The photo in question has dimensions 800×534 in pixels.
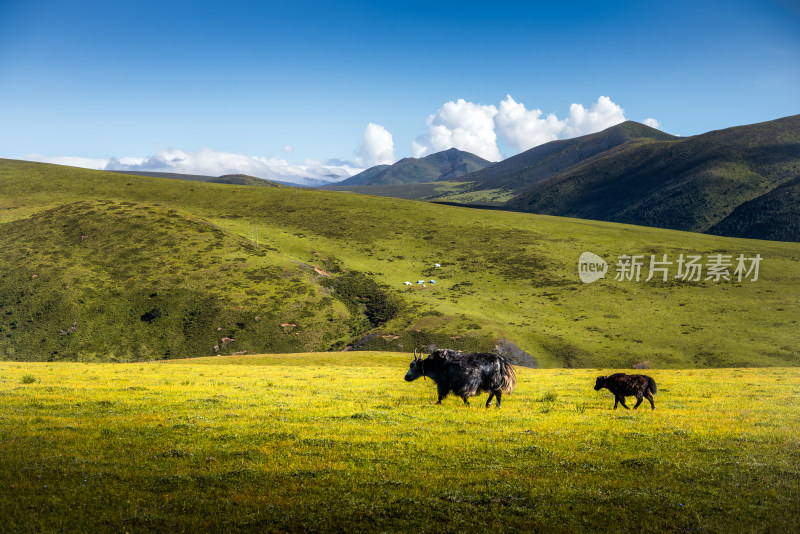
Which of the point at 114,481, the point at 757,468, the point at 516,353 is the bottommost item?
the point at 516,353

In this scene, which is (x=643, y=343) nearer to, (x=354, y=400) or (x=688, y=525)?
(x=354, y=400)

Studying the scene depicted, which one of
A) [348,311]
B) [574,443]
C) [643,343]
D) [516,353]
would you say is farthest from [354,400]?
[348,311]

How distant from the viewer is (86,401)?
19.7 m

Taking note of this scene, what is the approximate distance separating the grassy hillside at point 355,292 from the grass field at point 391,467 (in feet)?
228

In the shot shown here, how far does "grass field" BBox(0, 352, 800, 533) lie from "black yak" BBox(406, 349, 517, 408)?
0.86 m

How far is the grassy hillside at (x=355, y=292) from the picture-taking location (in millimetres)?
89250

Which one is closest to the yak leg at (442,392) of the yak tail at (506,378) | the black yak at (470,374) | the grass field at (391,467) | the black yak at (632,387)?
the black yak at (470,374)

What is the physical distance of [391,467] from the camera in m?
11.4

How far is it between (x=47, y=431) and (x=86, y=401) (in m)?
5.77

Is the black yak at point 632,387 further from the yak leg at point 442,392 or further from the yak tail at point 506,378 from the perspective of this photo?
the yak leg at point 442,392

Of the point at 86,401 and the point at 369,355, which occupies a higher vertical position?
the point at 86,401

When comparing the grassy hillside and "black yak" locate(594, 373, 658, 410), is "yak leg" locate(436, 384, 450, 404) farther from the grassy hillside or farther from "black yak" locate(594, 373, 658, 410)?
the grassy hillside

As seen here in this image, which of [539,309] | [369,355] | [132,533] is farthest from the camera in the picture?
[539,309]

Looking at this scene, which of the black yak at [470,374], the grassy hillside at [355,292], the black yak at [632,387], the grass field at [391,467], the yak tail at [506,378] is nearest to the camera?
the grass field at [391,467]
